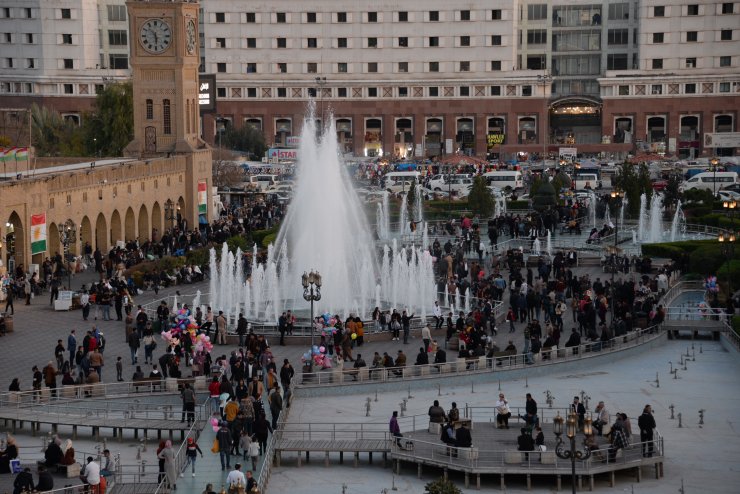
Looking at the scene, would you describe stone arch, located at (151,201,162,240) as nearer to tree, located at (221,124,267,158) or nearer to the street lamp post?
tree, located at (221,124,267,158)

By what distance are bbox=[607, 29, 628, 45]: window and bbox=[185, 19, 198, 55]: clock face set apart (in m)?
45.8

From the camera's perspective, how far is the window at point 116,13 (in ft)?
345

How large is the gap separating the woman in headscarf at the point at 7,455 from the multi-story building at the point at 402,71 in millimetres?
73567

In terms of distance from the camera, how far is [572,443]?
24.0m

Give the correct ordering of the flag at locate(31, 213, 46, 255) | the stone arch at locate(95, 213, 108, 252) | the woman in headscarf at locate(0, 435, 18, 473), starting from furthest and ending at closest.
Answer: the stone arch at locate(95, 213, 108, 252), the flag at locate(31, 213, 46, 255), the woman in headscarf at locate(0, 435, 18, 473)

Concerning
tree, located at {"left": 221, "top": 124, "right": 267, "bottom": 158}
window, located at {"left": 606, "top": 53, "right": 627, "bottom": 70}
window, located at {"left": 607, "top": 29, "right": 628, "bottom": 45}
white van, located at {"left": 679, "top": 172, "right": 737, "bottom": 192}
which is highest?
window, located at {"left": 607, "top": 29, "right": 628, "bottom": 45}

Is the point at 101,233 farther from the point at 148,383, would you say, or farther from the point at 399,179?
the point at 399,179

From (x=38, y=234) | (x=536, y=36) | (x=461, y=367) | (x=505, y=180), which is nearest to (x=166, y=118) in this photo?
(x=38, y=234)

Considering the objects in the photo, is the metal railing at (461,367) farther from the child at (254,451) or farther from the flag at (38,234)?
the flag at (38,234)

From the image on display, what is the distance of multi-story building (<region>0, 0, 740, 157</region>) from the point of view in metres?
100

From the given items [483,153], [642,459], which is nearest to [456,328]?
[642,459]

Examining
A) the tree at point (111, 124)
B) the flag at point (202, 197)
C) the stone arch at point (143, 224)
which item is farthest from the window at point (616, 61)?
the stone arch at point (143, 224)

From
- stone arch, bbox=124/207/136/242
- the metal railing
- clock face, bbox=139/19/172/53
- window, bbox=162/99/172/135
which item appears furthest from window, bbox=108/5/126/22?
the metal railing

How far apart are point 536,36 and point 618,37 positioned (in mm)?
5091
